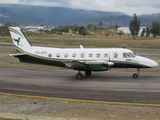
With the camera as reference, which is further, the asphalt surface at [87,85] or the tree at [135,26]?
the tree at [135,26]

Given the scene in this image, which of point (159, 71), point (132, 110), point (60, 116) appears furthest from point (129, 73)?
point (60, 116)

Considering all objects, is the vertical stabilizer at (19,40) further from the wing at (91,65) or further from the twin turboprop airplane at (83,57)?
the wing at (91,65)

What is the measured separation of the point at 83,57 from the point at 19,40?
6.37 metres

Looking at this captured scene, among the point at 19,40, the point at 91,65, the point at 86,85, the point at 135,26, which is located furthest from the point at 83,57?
the point at 135,26

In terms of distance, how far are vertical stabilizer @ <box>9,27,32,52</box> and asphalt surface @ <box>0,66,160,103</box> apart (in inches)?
102

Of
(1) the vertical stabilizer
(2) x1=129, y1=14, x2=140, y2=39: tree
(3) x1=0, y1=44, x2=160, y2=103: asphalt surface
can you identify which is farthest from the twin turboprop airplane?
(2) x1=129, y1=14, x2=140, y2=39: tree

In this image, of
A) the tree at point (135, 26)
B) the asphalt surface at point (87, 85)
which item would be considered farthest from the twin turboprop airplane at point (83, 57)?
the tree at point (135, 26)

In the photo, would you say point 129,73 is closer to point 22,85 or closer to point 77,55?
point 77,55

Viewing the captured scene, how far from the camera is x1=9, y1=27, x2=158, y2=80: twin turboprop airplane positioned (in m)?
22.5

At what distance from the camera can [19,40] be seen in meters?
24.7

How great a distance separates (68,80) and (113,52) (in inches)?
183

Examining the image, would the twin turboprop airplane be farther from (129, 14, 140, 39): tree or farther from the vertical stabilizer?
(129, 14, 140, 39): tree

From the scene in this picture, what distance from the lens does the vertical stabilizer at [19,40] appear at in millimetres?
24516

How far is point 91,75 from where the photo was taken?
24.8 meters
